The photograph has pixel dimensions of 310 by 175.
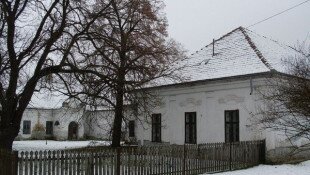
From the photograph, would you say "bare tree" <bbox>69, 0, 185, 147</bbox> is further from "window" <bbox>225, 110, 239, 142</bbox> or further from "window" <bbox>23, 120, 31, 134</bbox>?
"window" <bbox>23, 120, 31, 134</bbox>

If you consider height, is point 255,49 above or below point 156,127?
above

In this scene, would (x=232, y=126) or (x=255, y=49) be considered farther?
(x=255, y=49)

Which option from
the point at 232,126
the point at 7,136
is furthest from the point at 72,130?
the point at 232,126

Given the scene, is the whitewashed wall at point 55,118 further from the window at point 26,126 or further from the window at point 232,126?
the window at point 232,126

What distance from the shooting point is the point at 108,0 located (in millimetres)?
21781

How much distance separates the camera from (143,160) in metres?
13.8

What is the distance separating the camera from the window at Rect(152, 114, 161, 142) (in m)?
26.6

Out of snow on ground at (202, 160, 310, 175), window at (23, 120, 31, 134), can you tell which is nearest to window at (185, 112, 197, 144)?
snow on ground at (202, 160, 310, 175)

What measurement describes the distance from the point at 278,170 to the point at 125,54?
9.61 m

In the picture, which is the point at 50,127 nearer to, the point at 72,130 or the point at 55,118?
Result: the point at 55,118

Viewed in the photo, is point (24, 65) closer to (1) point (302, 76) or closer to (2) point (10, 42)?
(2) point (10, 42)

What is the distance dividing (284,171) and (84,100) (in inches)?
421

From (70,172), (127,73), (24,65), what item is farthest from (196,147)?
(24,65)

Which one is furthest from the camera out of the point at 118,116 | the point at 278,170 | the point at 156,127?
the point at 156,127
